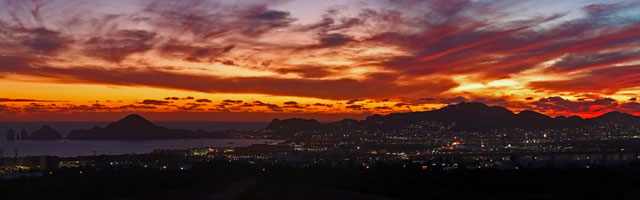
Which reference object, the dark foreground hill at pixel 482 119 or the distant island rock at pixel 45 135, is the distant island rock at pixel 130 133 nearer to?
the distant island rock at pixel 45 135

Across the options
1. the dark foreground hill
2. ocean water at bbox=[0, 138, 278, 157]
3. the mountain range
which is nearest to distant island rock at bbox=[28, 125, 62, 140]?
the mountain range

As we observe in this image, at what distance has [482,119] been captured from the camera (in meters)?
119

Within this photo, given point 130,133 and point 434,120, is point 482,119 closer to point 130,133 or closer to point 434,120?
point 434,120

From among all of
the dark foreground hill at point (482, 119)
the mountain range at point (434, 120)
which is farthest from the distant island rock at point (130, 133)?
the dark foreground hill at point (482, 119)

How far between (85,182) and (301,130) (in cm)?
12903

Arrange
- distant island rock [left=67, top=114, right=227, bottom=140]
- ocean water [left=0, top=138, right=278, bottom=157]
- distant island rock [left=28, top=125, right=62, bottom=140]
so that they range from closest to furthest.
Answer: ocean water [left=0, top=138, right=278, bottom=157] → distant island rock [left=67, top=114, right=227, bottom=140] → distant island rock [left=28, top=125, right=62, bottom=140]

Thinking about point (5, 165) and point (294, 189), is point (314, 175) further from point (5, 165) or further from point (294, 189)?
point (5, 165)

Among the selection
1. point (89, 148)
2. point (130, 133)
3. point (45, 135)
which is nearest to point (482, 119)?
point (89, 148)

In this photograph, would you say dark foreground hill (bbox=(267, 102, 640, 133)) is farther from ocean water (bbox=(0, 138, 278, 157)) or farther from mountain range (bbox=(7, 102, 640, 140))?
ocean water (bbox=(0, 138, 278, 157))

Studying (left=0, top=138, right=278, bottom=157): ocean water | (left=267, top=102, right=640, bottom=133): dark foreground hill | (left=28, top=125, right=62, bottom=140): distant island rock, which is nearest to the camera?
(left=0, top=138, right=278, bottom=157): ocean water

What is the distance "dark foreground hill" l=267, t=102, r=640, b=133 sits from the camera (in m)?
114

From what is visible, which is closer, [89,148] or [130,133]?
[89,148]

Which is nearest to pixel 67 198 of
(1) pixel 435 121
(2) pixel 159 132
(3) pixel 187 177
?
(3) pixel 187 177

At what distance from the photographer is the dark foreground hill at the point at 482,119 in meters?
114
